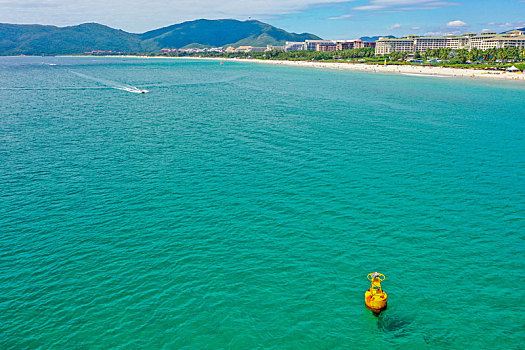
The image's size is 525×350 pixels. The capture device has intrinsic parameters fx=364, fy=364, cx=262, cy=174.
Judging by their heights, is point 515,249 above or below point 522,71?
below

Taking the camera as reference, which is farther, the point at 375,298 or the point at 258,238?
the point at 258,238

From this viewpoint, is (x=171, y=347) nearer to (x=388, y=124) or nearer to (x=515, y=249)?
(x=515, y=249)

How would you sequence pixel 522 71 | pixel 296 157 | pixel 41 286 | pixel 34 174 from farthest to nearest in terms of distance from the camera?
1. pixel 522 71
2. pixel 296 157
3. pixel 34 174
4. pixel 41 286

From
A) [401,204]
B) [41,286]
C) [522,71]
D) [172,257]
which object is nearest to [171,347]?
[172,257]

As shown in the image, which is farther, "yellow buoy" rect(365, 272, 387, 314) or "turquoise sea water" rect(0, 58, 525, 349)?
"yellow buoy" rect(365, 272, 387, 314)

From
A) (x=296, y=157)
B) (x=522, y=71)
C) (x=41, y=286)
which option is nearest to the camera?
(x=41, y=286)

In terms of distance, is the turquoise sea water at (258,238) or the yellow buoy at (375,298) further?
the yellow buoy at (375,298)

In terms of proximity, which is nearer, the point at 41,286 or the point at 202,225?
the point at 41,286

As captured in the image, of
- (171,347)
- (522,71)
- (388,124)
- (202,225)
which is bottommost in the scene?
(171,347)
